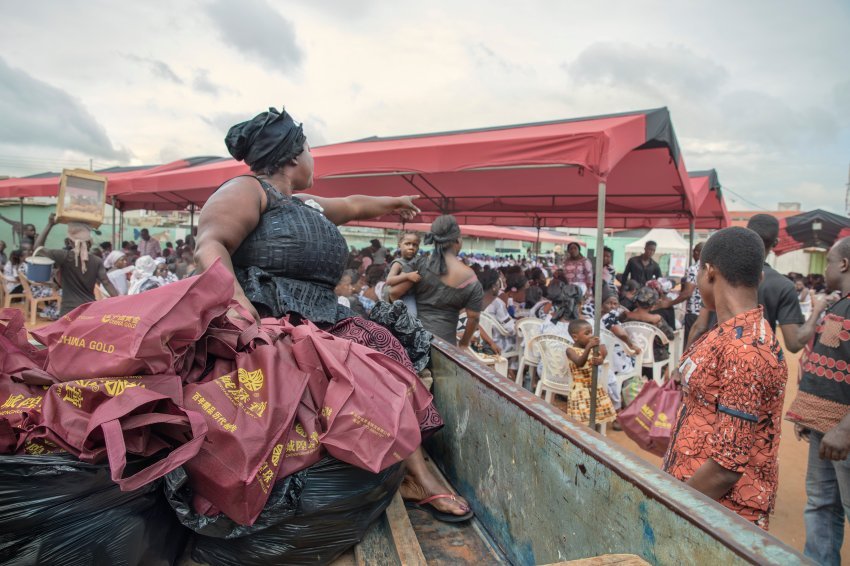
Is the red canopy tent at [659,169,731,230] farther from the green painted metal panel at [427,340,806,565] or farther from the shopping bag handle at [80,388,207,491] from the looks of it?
the shopping bag handle at [80,388,207,491]

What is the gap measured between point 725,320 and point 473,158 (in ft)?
Result: 10.1

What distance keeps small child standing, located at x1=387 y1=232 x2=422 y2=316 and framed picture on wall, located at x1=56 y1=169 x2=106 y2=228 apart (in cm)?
316

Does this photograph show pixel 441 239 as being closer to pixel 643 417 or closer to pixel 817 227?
pixel 643 417

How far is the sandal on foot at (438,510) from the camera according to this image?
1.77 m

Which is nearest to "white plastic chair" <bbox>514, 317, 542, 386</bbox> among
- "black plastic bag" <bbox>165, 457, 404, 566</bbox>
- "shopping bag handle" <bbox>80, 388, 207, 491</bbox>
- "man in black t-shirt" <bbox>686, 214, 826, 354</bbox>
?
"man in black t-shirt" <bbox>686, 214, 826, 354</bbox>

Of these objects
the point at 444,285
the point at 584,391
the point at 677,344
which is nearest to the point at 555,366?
the point at 584,391

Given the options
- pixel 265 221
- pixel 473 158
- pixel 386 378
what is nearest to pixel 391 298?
pixel 473 158

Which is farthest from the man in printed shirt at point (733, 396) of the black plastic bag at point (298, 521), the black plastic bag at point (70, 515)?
the black plastic bag at point (70, 515)

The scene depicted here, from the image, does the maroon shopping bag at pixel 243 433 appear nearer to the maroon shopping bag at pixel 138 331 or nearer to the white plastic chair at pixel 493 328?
the maroon shopping bag at pixel 138 331

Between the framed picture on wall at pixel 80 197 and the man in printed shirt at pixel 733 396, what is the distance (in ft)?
17.1

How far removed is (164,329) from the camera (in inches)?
43.9

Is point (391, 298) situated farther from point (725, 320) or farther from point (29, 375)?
point (29, 375)

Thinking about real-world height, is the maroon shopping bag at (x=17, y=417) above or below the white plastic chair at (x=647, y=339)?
above

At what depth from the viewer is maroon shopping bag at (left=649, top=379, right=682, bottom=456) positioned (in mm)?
2367
